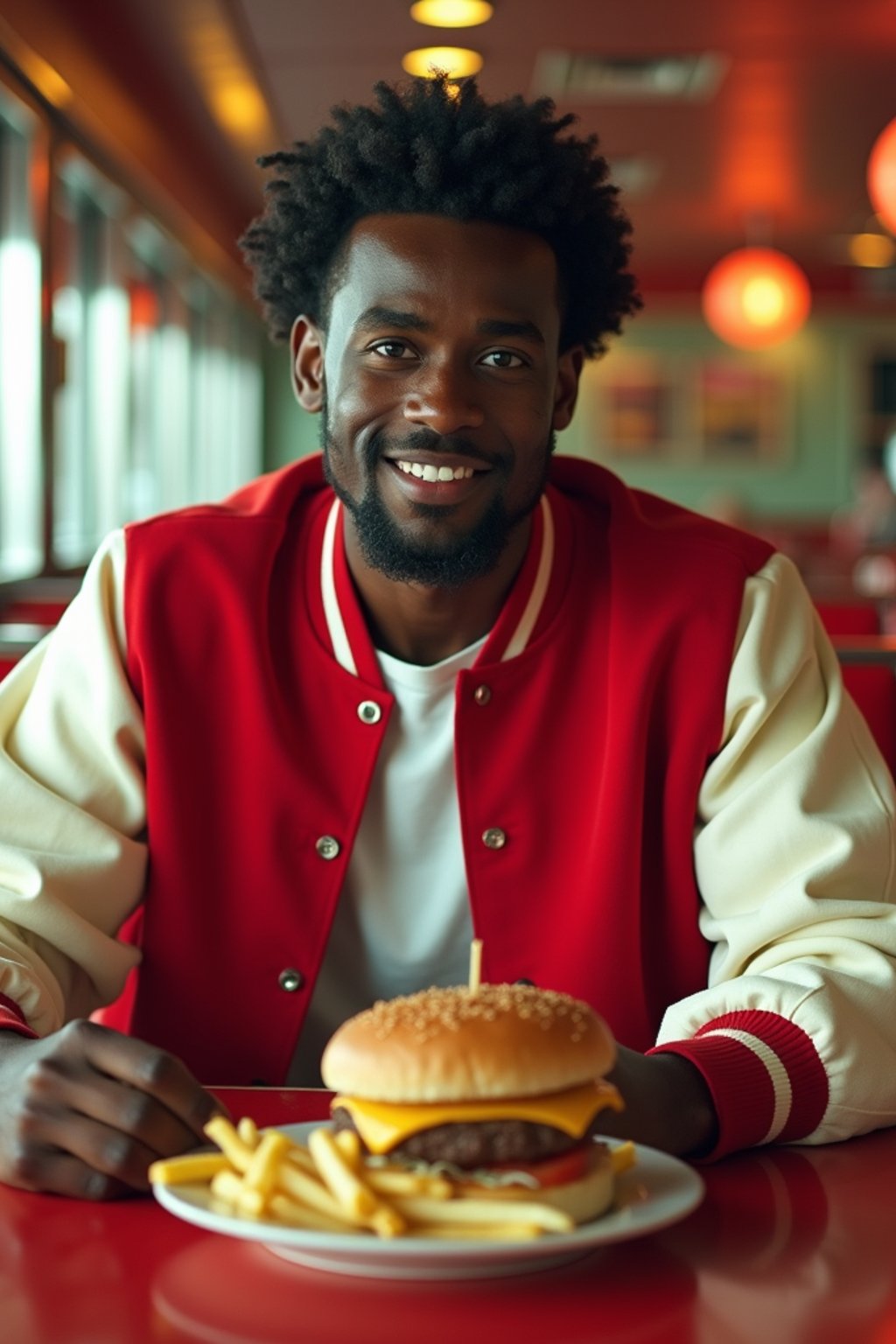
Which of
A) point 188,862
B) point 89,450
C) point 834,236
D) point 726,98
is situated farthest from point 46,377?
point 834,236

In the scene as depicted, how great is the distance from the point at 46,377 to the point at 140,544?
157 inches

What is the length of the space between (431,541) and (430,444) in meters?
0.11

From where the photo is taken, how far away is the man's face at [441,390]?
180 cm

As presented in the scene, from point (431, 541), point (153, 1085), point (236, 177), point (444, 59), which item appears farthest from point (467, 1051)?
point (236, 177)

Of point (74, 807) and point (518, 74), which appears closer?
point (74, 807)

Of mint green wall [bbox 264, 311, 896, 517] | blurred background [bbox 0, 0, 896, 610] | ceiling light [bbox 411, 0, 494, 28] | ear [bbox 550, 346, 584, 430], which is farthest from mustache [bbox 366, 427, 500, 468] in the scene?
mint green wall [bbox 264, 311, 896, 517]

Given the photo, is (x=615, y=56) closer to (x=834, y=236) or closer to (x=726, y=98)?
(x=726, y=98)

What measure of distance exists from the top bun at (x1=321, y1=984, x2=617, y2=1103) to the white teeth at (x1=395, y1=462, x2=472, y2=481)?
2.65 feet

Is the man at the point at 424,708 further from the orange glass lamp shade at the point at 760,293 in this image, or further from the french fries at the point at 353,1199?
the orange glass lamp shade at the point at 760,293

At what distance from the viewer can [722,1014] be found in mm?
1490

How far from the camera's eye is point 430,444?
181 cm

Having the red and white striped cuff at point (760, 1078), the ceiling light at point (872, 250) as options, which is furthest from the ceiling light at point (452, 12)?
the ceiling light at point (872, 250)

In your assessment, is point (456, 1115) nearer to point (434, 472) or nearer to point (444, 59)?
point (434, 472)

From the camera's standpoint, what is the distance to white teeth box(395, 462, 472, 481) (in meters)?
1.82
